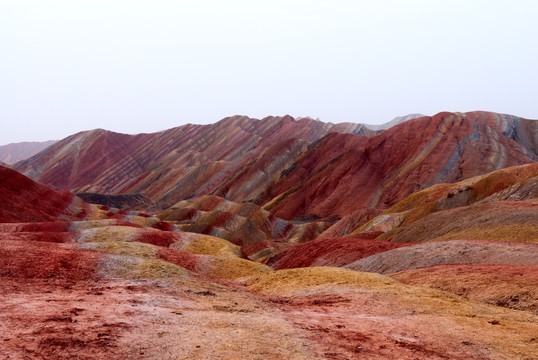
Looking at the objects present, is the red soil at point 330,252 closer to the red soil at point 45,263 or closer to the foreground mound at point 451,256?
the foreground mound at point 451,256

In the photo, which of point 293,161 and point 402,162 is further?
point 293,161

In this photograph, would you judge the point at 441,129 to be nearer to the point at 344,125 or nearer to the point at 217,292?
the point at 344,125

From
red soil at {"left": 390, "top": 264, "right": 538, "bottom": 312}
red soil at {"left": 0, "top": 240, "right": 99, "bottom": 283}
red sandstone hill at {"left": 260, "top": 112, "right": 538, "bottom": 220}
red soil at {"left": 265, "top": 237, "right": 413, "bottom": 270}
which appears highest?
red sandstone hill at {"left": 260, "top": 112, "right": 538, "bottom": 220}

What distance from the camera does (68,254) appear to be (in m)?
23.6

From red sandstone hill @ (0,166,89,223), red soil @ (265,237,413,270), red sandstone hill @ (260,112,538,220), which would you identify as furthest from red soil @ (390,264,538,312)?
red sandstone hill @ (260,112,538,220)

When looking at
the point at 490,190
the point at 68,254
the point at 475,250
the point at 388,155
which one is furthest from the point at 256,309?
the point at 388,155

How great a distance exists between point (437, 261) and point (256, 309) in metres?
16.1

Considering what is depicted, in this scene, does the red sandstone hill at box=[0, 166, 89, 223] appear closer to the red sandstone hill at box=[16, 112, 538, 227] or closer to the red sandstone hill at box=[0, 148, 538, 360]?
the red sandstone hill at box=[0, 148, 538, 360]

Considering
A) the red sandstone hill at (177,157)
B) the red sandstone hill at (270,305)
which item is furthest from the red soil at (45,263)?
the red sandstone hill at (177,157)

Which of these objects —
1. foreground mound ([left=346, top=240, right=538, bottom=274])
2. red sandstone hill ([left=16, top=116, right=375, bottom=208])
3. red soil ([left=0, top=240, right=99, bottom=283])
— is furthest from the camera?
red sandstone hill ([left=16, top=116, right=375, bottom=208])

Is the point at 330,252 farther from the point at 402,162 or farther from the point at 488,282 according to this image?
the point at 402,162

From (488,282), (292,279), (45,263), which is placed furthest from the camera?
(292,279)

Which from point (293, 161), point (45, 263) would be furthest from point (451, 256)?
point (293, 161)

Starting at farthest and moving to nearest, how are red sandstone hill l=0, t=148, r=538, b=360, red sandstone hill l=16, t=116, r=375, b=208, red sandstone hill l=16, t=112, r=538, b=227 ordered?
red sandstone hill l=16, t=116, r=375, b=208
red sandstone hill l=16, t=112, r=538, b=227
red sandstone hill l=0, t=148, r=538, b=360
